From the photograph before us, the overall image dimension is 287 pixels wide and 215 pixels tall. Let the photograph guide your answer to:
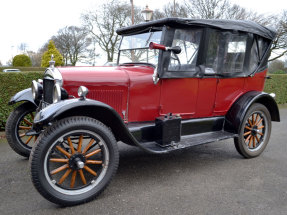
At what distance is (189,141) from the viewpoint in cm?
340

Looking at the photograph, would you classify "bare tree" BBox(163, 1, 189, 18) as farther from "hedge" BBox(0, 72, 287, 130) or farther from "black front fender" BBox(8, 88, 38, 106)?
"black front fender" BBox(8, 88, 38, 106)

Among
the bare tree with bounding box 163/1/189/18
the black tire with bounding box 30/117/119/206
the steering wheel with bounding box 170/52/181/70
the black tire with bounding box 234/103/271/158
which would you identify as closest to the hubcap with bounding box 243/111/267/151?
the black tire with bounding box 234/103/271/158

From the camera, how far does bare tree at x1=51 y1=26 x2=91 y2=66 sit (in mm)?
32156

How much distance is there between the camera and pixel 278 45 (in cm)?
1930

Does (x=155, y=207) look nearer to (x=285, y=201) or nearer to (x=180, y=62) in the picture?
(x=285, y=201)

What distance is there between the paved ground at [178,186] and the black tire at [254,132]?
0.16 m

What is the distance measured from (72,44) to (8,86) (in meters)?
29.2

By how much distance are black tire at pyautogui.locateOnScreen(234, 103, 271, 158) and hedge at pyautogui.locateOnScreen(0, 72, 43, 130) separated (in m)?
4.39

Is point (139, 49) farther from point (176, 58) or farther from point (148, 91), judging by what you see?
point (148, 91)

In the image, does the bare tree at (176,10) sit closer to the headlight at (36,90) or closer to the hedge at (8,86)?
the hedge at (8,86)

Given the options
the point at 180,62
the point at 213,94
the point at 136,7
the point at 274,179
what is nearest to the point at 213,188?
the point at 274,179

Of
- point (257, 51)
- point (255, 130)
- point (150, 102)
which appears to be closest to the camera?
point (150, 102)

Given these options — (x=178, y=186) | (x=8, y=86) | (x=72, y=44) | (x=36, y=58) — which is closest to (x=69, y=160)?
(x=178, y=186)

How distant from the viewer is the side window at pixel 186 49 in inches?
131
